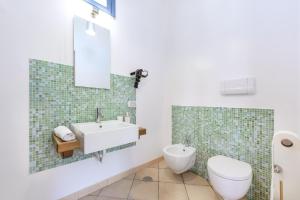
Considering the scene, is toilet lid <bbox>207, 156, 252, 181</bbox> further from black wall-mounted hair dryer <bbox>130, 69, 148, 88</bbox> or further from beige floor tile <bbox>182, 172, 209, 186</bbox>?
black wall-mounted hair dryer <bbox>130, 69, 148, 88</bbox>

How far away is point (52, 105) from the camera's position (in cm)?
144

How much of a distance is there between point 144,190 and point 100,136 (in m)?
1.01

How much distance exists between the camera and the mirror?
1.61 metres

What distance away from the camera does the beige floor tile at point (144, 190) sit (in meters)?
1.69

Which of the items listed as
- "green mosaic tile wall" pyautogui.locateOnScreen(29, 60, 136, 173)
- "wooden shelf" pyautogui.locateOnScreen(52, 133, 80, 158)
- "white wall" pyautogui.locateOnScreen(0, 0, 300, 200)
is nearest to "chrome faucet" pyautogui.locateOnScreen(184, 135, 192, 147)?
"white wall" pyautogui.locateOnScreen(0, 0, 300, 200)

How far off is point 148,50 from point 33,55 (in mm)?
1527

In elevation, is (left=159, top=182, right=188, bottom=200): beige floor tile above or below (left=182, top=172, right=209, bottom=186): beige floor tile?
below

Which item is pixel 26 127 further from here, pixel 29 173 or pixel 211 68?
pixel 211 68

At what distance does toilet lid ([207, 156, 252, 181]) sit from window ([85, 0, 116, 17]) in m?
2.16

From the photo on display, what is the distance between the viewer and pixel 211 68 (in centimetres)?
199

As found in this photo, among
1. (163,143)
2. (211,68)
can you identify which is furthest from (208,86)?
(163,143)

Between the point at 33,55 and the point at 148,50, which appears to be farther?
the point at 148,50

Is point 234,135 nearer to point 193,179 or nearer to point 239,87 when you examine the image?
point 239,87

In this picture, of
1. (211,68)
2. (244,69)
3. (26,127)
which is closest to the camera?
(26,127)
